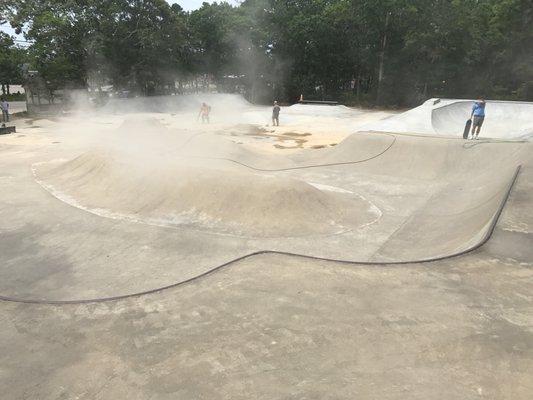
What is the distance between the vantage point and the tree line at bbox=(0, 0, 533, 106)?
98.6 feet

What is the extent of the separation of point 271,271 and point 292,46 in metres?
33.8

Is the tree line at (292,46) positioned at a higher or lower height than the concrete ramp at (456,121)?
higher

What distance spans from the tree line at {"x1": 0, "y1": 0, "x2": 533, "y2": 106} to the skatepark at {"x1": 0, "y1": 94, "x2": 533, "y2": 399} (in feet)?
64.3

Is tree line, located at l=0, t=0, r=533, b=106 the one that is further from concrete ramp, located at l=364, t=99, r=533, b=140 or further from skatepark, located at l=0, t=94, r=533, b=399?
skatepark, located at l=0, t=94, r=533, b=399

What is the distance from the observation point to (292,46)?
3616cm

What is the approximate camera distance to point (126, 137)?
16.0m

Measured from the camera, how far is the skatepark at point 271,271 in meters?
Result: 3.35

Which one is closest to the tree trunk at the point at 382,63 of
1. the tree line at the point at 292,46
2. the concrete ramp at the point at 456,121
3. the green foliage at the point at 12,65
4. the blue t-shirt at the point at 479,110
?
the tree line at the point at 292,46

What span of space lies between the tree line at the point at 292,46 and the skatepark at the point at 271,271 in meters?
19.6

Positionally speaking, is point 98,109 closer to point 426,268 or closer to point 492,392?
point 426,268

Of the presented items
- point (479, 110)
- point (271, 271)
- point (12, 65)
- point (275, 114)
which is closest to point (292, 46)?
point (275, 114)

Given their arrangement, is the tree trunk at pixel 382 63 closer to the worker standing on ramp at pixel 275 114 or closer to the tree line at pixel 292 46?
the tree line at pixel 292 46

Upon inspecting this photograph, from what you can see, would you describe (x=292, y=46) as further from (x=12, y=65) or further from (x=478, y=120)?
(x=478, y=120)

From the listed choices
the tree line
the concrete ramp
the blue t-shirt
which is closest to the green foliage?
the tree line
